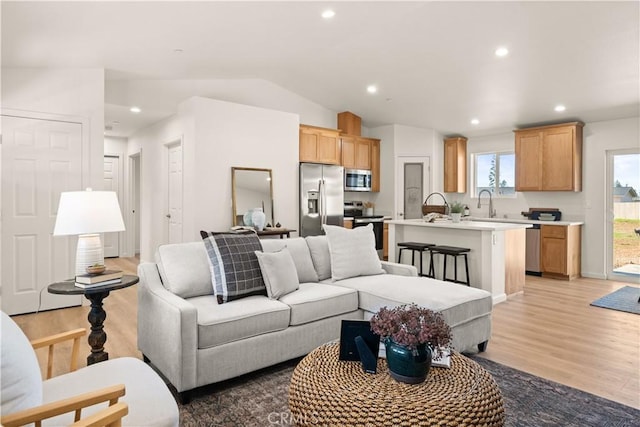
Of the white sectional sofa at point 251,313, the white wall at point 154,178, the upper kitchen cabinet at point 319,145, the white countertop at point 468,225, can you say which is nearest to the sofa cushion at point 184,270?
the white sectional sofa at point 251,313

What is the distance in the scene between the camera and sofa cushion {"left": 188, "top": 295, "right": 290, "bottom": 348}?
2.32 meters

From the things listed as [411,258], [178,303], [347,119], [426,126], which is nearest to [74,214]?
[178,303]

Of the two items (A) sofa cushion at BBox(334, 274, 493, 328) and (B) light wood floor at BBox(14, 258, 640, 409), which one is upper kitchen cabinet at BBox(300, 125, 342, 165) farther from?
(A) sofa cushion at BBox(334, 274, 493, 328)

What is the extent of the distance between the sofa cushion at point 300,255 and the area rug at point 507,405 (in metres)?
0.95

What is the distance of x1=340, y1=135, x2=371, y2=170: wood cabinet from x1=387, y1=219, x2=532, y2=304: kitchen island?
232 cm

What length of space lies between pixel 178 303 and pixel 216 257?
1.69ft

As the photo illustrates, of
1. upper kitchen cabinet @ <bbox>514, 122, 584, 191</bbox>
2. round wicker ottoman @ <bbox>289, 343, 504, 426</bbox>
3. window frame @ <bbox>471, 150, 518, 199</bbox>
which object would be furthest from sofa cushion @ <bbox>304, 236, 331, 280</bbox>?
window frame @ <bbox>471, 150, 518, 199</bbox>

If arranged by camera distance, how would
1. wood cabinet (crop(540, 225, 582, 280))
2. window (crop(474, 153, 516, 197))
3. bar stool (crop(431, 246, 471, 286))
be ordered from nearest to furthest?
1. bar stool (crop(431, 246, 471, 286))
2. wood cabinet (crop(540, 225, 582, 280))
3. window (crop(474, 153, 516, 197))

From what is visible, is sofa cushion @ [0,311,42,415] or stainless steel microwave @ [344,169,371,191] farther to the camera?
stainless steel microwave @ [344,169,371,191]

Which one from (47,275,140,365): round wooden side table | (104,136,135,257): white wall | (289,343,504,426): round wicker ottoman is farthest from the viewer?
(104,136,135,257): white wall

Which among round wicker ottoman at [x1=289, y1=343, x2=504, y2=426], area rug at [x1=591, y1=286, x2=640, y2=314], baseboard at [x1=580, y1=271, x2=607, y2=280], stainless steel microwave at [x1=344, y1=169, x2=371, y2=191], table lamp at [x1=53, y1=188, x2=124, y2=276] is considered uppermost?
stainless steel microwave at [x1=344, y1=169, x2=371, y2=191]

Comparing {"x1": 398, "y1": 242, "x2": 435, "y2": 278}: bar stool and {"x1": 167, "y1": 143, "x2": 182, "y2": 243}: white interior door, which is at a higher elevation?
{"x1": 167, "y1": 143, "x2": 182, "y2": 243}: white interior door

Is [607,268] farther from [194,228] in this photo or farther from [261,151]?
[194,228]

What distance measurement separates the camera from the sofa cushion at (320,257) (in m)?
3.51
